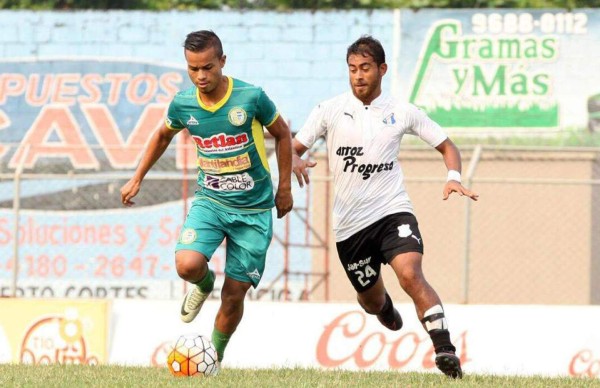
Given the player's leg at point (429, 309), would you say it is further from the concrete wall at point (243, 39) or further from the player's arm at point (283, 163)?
the concrete wall at point (243, 39)

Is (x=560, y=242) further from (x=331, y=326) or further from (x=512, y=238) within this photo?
(x=331, y=326)

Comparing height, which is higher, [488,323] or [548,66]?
[548,66]

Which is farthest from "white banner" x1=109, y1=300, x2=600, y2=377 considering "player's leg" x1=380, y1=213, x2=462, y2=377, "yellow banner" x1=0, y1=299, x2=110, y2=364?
"player's leg" x1=380, y1=213, x2=462, y2=377

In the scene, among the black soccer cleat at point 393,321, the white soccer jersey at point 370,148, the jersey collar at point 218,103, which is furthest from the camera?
the black soccer cleat at point 393,321

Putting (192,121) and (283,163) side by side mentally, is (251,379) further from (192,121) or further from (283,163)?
Answer: (192,121)

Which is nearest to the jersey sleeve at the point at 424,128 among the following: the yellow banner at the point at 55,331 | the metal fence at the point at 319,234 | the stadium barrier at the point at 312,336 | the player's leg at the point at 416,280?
the player's leg at the point at 416,280

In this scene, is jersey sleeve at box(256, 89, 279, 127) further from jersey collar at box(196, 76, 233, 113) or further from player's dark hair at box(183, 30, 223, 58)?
player's dark hair at box(183, 30, 223, 58)

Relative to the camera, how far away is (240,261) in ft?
25.8

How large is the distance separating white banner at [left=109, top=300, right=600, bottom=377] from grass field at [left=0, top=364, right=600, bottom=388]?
3034mm

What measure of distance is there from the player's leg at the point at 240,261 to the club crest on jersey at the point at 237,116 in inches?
23.9

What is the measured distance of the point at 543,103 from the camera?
18.4 meters

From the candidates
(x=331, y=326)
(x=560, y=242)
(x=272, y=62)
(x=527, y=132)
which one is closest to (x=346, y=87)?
(x=272, y=62)

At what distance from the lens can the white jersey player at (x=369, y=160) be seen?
805 cm

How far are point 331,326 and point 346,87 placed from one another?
25.3ft
